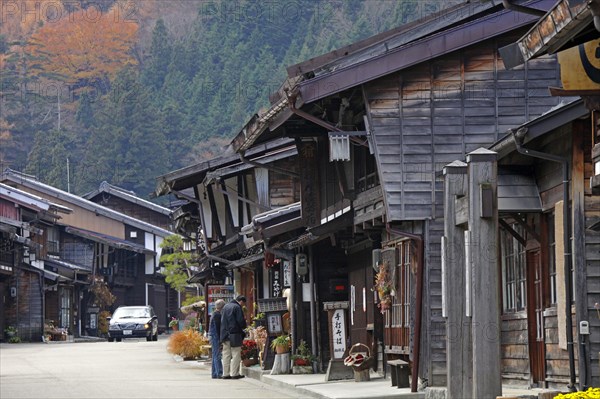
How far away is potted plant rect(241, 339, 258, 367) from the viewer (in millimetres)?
27797

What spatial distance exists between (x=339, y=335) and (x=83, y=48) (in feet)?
290

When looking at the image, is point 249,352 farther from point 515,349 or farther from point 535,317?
point 535,317

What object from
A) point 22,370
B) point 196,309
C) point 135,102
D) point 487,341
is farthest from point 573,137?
point 135,102

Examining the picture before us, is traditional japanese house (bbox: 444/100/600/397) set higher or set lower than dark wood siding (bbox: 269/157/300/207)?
lower

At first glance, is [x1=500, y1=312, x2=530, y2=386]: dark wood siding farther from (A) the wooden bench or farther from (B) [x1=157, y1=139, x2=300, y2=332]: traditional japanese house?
(B) [x1=157, y1=139, x2=300, y2=332]: traditional japanese house

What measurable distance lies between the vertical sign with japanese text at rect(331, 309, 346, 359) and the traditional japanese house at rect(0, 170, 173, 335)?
4190 centimetres

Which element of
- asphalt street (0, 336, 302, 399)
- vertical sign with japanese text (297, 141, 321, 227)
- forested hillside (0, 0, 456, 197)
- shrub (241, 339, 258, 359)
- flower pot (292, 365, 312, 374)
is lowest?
asphalt street (0, 336, 302, 399)

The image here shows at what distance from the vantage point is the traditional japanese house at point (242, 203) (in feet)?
91.6

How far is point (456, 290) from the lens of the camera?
13.8m

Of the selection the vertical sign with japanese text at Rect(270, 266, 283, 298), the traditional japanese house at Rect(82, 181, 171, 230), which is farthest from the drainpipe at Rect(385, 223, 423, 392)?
the traditional japanese house at Rect(82, 181, 171, 230)

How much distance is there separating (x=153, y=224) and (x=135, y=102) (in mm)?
15040

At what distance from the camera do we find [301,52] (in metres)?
99.6

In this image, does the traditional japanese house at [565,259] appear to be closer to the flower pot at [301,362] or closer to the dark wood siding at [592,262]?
the dark wood siding at [592,262]

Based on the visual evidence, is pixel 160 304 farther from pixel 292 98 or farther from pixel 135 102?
pixel 292 98
